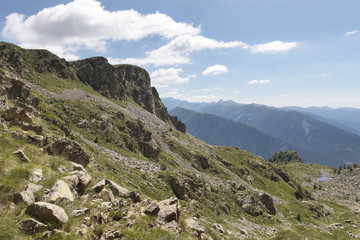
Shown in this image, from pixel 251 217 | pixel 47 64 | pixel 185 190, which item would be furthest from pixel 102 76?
pixel 251 217

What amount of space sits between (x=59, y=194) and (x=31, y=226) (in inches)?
106

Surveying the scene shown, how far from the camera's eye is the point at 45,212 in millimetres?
10266

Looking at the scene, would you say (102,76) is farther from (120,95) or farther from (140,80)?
(140,80)

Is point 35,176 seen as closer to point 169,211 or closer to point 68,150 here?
point 169,211

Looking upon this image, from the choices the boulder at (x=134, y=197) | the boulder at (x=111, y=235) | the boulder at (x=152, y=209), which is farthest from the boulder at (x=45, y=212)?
the boulder at (x=134, y=197)

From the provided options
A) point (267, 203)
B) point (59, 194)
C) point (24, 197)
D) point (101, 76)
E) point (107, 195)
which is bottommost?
point (267, 203)

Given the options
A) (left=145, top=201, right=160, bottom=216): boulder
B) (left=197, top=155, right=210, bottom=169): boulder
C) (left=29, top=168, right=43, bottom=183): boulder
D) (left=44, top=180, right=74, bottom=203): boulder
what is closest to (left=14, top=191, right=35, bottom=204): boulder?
(left=44, top=180, right=74, bottom=203): boulder

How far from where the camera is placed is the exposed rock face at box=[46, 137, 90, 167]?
20594 mm

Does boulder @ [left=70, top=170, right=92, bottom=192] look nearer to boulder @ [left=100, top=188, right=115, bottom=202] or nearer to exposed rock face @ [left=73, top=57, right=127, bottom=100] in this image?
boulder @ [left=100, top=188, right=115, bottom=202]

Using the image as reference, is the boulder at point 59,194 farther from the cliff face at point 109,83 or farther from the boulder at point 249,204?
the cliff face at point 109,83

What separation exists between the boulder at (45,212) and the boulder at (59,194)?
1.11m

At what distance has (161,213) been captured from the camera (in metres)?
14.8

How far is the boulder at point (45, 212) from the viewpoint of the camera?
1014cm

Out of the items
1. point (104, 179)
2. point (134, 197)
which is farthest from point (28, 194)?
point (134, 197)
